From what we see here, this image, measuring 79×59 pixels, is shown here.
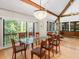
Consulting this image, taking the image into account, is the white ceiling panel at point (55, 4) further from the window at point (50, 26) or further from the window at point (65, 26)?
the window at point (65, 26)

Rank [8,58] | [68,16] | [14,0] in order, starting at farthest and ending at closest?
[68,16] → [14,0] → [8,58]

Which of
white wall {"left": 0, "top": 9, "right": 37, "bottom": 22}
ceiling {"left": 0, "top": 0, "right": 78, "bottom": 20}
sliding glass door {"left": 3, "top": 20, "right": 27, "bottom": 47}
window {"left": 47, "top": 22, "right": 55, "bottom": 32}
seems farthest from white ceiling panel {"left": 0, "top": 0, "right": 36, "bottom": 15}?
window {"left": 47, "top": 22, "right": 55, "bottom": 32}

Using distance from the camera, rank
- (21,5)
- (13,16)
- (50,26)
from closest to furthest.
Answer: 1. (21,5)
2. (13,16)
3. (50,26)

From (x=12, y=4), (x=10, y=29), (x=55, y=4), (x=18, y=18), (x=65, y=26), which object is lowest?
(x=10, y=29)

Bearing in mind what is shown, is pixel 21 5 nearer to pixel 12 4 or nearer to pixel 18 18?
pixel 12 4

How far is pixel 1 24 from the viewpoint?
13.9ft

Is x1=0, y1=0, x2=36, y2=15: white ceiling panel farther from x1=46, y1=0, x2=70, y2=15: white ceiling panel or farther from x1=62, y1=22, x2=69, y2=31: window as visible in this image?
x1=62, y1=22, x2=69, y2=31: window

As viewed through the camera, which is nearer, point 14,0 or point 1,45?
point 14,0

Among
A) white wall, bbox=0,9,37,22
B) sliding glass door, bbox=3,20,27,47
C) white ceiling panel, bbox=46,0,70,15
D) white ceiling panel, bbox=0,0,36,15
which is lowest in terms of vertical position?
sliding glass door, bbox=3,20,27,47

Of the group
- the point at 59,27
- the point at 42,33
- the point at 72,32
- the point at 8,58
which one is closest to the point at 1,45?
the point at 8,58

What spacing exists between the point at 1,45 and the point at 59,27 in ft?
22.0

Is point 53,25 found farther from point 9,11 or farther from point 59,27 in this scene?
point 9,11

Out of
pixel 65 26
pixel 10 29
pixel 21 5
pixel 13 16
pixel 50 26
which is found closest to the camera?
pixel 21 5

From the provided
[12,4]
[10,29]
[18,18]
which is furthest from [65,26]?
[12,4]
